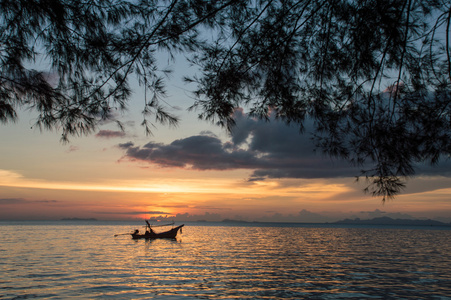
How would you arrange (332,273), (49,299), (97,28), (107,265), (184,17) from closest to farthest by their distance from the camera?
1. (97,28)
2. (184,17)
3. (49,299)
4. (332,273)
5. (107,265)

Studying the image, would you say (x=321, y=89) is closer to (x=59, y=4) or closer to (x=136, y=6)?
(x=136, y=6)

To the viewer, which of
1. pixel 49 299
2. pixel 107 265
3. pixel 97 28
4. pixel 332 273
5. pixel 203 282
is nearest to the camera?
pixel 97 28

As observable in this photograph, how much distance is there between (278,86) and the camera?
5.27 m

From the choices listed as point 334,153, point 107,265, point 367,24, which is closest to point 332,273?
point 107,265

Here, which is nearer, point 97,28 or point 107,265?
point 97,28

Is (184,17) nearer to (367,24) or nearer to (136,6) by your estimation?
(136,6)

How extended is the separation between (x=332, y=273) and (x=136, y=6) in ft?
51.4

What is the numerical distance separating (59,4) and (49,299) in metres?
9.76

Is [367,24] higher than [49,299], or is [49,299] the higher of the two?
[367,24]

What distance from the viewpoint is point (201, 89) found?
5.30 meters

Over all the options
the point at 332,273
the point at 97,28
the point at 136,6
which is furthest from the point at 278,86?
the point at 332,273

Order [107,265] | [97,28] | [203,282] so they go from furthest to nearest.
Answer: [107,265]
[203,282]
[97,28]

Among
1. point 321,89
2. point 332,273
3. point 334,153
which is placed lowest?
point 332,273

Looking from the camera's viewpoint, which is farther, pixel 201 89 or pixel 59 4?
pixel 201 89
